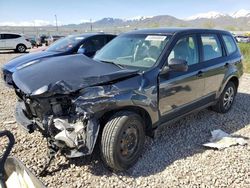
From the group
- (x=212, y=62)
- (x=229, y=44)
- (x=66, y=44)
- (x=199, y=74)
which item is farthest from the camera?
(x=66, y=44)

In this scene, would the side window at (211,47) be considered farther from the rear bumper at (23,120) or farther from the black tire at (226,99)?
the rear bumper at (23,120)

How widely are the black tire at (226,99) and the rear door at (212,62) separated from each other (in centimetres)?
38

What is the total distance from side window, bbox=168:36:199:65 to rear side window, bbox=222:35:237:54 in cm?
123

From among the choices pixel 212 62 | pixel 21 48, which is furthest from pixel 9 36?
pixel 212 62

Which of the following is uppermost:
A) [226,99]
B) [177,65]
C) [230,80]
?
[177,65]

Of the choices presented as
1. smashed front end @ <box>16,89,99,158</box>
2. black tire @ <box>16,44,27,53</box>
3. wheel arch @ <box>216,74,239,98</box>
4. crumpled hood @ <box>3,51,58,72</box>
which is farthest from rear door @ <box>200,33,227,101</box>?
black tire @ <box>16,44,27,53</box>

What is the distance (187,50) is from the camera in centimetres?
436

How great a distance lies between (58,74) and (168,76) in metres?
1.49

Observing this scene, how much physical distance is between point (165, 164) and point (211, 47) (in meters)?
2.40

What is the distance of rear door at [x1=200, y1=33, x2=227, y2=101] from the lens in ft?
15.5

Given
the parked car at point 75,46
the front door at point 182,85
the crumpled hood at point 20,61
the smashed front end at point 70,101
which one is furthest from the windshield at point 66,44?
the smashed front end at point 70,101

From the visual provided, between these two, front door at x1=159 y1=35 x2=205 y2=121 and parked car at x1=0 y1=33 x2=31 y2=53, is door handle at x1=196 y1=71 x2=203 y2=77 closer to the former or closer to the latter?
front door at x1=159 y1=35 x2=205 y2=121

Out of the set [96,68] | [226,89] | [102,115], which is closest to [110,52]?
[96,68]

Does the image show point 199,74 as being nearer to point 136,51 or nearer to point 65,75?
point 136,51
